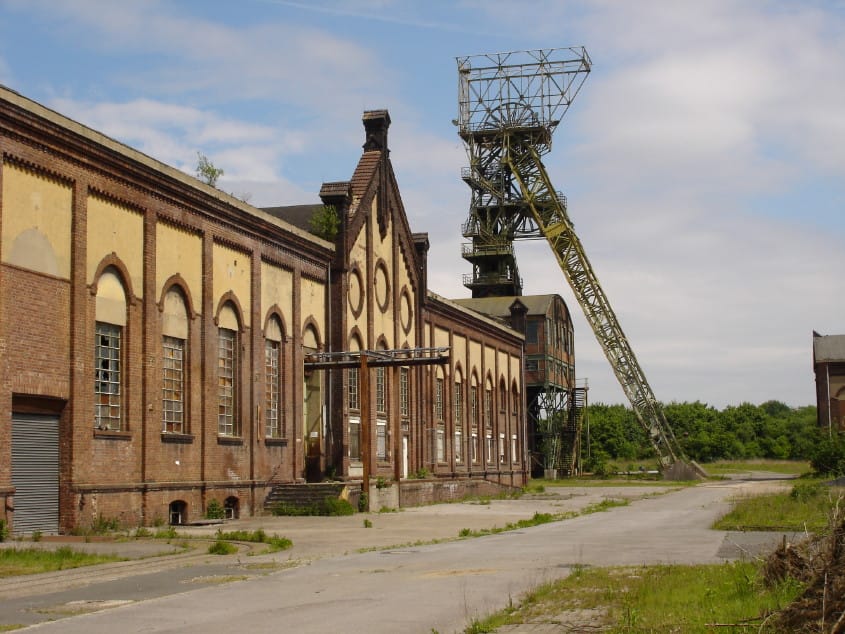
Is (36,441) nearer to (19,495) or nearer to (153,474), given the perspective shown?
(19,495)

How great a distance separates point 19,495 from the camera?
21859 millimetres

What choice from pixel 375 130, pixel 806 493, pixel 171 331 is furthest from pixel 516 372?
pixel 171 331

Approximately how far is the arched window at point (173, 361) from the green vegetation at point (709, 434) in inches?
2571

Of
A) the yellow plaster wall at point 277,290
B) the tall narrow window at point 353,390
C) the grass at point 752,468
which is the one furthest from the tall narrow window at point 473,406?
the grass at point 752,468

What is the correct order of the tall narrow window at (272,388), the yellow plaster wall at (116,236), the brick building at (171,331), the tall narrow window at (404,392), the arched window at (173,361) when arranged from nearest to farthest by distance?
1. the brick building at (171,331)
2. the yellow plaster wall at (116,236)
3. the arched window at (173,361)
4. the tall narrow window at (272,388)
5. the tall narrow window at (404,392)

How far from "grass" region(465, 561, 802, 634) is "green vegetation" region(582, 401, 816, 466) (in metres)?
77.7

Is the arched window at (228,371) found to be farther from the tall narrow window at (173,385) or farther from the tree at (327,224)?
the tree at (327,224)

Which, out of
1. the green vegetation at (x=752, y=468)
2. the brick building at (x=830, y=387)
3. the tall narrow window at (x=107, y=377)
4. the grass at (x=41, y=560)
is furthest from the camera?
the brick building at (x=830, y=387)

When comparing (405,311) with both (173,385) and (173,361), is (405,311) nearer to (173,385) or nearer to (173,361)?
(173,361)

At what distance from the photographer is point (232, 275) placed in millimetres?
30875

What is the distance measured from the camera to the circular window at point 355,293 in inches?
1521

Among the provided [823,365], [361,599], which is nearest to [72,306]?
[361,599]

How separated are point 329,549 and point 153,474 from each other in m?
7.91

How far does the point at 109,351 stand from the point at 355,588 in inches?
530
